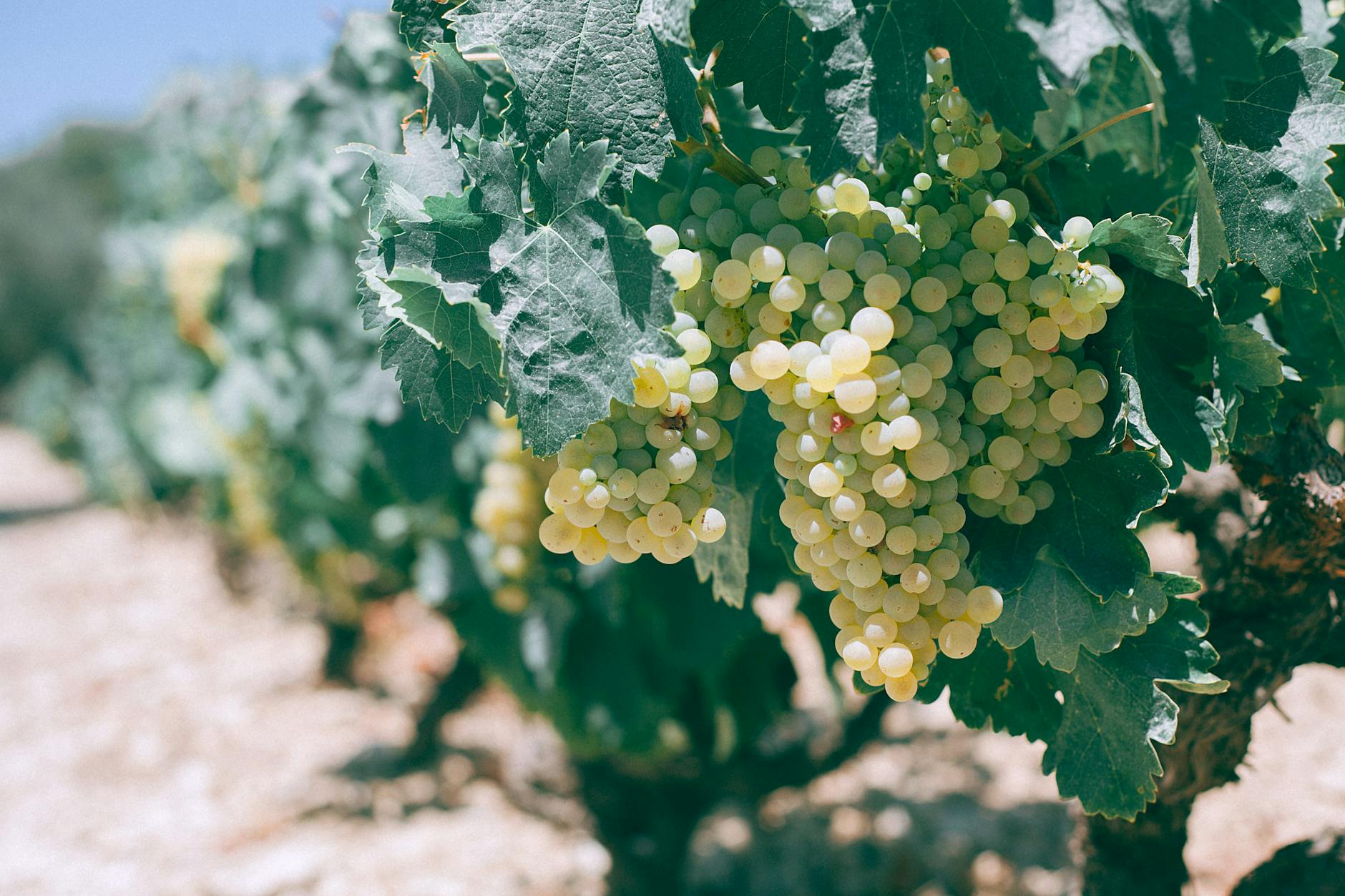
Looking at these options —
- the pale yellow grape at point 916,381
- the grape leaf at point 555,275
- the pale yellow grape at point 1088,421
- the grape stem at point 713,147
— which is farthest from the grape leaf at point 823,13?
the pale yellow grape at point 1088,421

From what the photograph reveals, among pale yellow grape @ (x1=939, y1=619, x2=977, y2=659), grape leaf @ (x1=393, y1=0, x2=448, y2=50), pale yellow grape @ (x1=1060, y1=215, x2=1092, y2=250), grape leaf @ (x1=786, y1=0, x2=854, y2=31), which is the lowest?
pale yellow grape @ (x1=939, y1=619, x2=977, y2=659)

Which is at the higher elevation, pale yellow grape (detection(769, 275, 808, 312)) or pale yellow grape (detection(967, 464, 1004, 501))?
pale yellow grape (detection(769, 275, 808, 312))

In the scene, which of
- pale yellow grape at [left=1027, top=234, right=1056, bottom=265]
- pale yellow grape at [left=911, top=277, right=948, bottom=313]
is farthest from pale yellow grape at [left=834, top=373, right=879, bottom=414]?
pale yellow grape at [left=1027, top=234, right=1056, bottom=265]

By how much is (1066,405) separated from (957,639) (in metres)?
0.25

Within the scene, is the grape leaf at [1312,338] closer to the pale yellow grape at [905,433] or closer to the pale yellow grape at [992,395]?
the pale yellow grape at [992,395]

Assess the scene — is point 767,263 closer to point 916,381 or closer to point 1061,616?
point 916,381

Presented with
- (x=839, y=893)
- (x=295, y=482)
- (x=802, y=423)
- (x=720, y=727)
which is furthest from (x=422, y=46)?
(x=295, y=482)

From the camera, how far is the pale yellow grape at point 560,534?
36.1 inches

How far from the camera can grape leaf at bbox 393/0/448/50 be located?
0.98m

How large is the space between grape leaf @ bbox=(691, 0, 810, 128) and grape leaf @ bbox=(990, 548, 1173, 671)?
0.52 metres

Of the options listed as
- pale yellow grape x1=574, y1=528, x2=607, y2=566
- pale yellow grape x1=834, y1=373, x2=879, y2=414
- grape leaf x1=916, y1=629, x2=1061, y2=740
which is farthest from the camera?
grape leaf x1=916, y1=629, x2=1061, y2=740

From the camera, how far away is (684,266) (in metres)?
0.89

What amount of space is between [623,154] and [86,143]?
19.1 metres

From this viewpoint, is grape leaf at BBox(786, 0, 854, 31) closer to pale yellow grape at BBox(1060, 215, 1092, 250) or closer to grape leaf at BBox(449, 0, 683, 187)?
grape leaf at BBox(449, 0, 683, 187)
